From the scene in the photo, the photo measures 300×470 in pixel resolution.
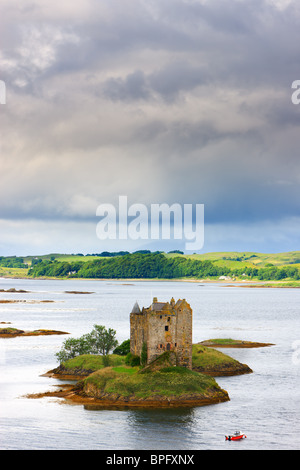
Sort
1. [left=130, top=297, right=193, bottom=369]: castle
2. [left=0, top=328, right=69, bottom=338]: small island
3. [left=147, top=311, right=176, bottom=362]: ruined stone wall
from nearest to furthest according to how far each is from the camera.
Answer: [left=147, top=311, right=176, bottom=362]: ruined stone wall
[left=130, top=297, right=193, bottom=369]: castle
[left=0, top=328, right=69, bottom=338]: small island

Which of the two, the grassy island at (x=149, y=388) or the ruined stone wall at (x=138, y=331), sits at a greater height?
the ruined stone wall at (x=138, y=331)

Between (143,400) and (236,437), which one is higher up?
(143,400)

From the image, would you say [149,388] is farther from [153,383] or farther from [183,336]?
[183,336]

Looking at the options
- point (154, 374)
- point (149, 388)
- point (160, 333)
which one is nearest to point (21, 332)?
point (160, 333)

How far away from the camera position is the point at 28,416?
256ft

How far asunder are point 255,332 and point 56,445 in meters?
113

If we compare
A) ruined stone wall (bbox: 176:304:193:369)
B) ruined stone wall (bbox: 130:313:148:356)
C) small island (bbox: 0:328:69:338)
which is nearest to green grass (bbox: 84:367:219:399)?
ruined stone wall (bbox: 176:304:193:369)

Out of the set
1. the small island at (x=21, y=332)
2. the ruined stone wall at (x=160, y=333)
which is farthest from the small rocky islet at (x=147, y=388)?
the small island at (x=21, y=332)

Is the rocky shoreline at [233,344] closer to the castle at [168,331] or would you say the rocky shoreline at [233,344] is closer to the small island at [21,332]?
the small island at [21,332]

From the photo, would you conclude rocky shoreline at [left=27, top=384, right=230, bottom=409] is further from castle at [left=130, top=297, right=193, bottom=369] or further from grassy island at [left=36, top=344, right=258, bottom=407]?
castle at [left=130, top=297, right=193, bottom=369]

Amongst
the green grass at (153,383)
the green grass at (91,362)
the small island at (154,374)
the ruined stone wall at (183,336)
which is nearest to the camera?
the small island at (154,374)

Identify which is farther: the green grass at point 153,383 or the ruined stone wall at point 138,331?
the ruined stone wall at point 138,331

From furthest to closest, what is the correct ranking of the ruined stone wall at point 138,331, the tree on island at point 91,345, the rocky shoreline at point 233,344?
1. the rocky shoreline at point 233,344
2. the tree on island at point 91,345
3. the ruined stone wall at point 138,331
